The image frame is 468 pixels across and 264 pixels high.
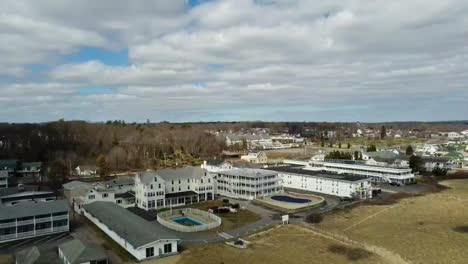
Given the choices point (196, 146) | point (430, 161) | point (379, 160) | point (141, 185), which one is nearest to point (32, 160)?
point (196, 146)

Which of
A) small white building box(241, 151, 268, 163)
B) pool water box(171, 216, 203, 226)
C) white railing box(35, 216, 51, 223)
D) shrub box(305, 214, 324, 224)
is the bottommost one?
pool water box(171, 216, 203, 226)

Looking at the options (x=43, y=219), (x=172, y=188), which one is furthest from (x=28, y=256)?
(x=172, y=188)

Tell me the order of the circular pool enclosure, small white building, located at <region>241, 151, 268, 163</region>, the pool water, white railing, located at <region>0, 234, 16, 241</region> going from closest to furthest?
white railing, located at <region>0, 234, 16, 241</region> < the pool water < the circular pool enclosure < small white building, located at <region>241, 151, 268, 163</region>

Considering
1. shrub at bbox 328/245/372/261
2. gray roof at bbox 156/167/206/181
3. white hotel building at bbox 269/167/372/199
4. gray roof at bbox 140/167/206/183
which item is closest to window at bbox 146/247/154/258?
shrub at bbox 328/245/372/261

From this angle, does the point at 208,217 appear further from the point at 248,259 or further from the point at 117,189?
the point at 117,189

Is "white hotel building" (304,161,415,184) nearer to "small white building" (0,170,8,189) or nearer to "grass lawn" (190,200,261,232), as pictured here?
"grass lawn" (190,200,261,232)

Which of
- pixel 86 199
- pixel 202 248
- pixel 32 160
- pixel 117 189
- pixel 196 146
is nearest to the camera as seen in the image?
pixel 202 248

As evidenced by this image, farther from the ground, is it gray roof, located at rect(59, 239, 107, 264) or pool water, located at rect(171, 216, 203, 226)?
gray roof, located at rect(59, 239, 107, 264)
